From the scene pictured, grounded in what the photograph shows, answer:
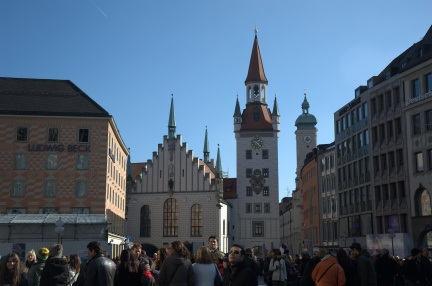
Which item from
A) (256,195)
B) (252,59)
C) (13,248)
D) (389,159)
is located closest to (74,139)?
(13,248)

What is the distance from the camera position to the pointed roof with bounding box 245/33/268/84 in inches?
4001

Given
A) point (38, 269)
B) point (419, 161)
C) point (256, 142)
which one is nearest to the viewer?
point (38, 269)

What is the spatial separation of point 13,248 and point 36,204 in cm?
1048

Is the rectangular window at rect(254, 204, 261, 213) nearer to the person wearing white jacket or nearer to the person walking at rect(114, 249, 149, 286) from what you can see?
the person wearing white jacket

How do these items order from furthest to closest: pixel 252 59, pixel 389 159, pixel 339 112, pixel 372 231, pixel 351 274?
pixel 252 59
pixel 339 112
pixel 372 231
pixel 389 159
pixel 351 274

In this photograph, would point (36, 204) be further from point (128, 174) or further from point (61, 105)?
point (128, 174)

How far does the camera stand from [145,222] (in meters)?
82.9

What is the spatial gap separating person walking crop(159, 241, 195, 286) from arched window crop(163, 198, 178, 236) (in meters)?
73.0

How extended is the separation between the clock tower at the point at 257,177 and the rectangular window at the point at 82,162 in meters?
49.9

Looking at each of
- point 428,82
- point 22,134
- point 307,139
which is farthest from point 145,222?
point 307,139

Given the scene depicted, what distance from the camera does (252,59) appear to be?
340 ft

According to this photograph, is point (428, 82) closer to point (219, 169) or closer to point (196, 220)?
point (196, 220)

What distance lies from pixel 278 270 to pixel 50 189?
110 ft

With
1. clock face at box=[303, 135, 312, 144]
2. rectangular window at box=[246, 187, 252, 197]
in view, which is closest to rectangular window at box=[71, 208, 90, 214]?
rectangular window at box=[246, 187, 252, 197]
